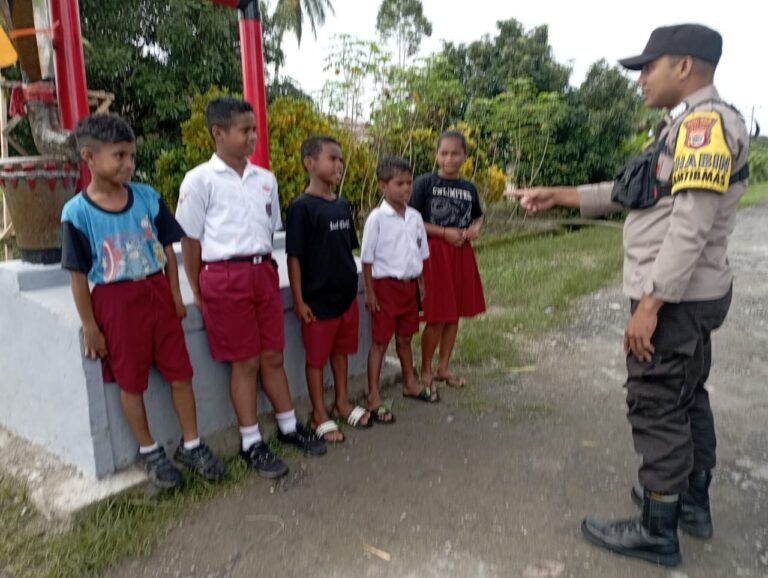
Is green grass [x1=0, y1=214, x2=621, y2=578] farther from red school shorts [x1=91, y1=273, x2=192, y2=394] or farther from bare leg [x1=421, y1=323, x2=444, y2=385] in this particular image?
red school shorts [x1=91, y1=273, x2=192, y2=394]

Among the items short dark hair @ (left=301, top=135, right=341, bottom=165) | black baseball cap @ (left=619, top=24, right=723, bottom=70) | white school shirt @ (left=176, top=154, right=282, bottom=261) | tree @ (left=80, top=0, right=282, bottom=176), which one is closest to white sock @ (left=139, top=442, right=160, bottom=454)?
white school shirt @ (left=176, top=154, right=282, bottom=261)

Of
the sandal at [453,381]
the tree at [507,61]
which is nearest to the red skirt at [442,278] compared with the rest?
the sandal at [453,381]

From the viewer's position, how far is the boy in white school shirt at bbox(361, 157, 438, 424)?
3410 mm

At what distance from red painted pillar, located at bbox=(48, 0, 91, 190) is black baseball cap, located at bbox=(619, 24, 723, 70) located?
2871 mm

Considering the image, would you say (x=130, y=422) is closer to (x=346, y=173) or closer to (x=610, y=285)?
(x=610, y=285)

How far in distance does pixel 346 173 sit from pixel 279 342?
5.66 metres

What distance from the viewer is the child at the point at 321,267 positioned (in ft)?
10.0

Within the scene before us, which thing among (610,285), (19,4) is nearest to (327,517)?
(19,4)

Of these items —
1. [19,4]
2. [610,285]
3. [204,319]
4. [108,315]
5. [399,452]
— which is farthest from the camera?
[610,285]

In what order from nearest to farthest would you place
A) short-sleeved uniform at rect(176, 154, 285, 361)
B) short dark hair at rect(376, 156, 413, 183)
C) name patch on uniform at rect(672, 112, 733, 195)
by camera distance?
name patch on uniform at rect(672, 112, 733, 195) < short-sleeved uniform at rect(176, 154, 285, 361) < short dark hair at rect(376, 156, 413, 183)

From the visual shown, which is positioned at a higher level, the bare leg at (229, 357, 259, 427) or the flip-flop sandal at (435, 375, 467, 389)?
the bare leg at (229, 357, 259, 427)

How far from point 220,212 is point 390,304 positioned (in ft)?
3.69

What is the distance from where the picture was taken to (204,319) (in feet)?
9.42

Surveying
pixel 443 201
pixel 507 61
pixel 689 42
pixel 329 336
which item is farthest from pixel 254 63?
pixel 507 61
